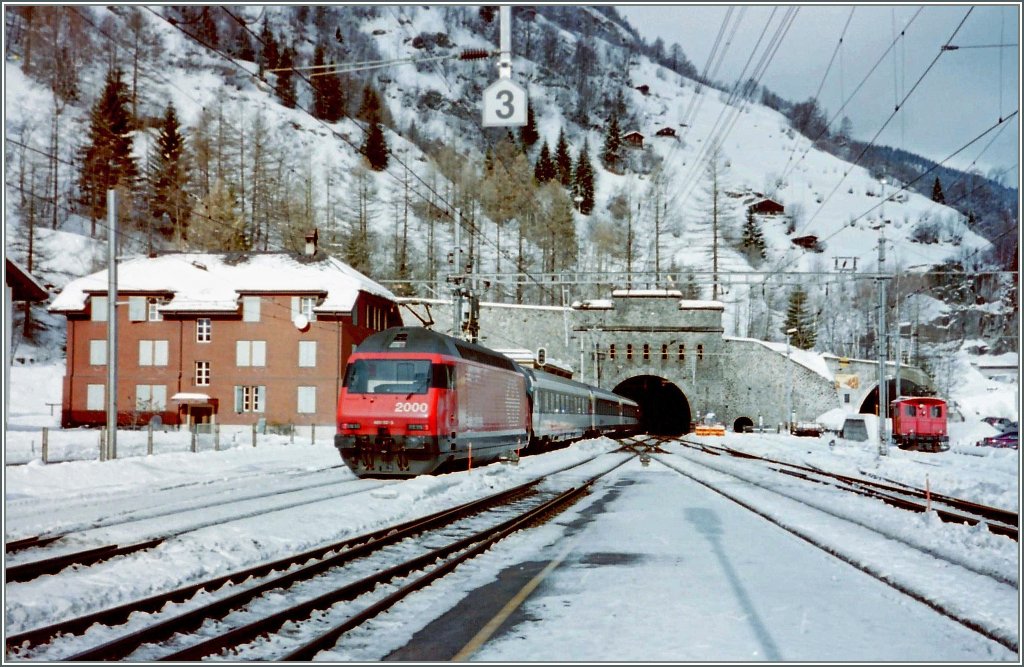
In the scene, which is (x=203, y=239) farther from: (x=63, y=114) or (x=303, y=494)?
(x=303, y=494)

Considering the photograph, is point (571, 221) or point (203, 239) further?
point (571, 221)

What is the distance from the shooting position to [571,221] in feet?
354

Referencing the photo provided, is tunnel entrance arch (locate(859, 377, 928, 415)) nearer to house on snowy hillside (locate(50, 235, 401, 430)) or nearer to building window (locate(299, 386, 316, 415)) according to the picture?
house on snowy hillside (locate(50, 235, 401, 430))

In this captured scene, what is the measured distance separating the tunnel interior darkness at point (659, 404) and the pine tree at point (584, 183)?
54.6 meters

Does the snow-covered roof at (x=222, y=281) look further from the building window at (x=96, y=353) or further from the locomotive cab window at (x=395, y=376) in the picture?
the locomotive cab window at (x=395, y=376)

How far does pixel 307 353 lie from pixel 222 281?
7.72 metres

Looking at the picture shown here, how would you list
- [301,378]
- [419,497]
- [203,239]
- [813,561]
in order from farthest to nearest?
[203,239] < [301,378] < [419,497] < [813,561]

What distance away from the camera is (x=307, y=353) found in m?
51.4

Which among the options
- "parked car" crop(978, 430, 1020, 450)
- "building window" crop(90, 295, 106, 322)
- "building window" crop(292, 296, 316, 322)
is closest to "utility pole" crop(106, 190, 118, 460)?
"building window" crop(292, 296, 316, 322)

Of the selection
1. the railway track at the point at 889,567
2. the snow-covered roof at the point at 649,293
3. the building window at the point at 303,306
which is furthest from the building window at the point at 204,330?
the railway track at the point at 889,567

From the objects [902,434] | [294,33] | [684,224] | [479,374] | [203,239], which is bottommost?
[902,434]

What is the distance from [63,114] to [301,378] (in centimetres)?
8439

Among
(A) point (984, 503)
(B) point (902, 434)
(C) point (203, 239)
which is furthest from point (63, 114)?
(A) point (984, 503)

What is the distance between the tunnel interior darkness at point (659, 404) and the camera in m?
89.6
